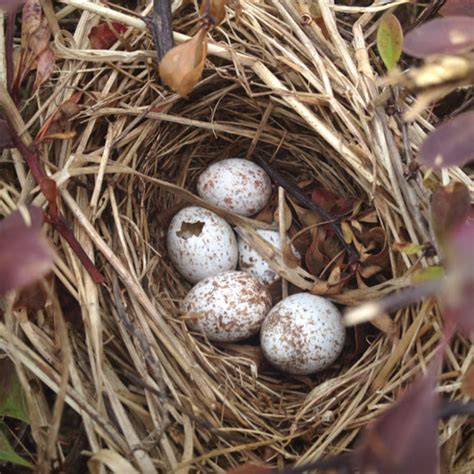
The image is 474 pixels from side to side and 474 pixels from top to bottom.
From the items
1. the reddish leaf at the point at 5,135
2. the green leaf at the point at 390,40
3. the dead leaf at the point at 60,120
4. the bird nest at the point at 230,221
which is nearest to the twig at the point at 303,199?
the bird nest at the point at 230,221

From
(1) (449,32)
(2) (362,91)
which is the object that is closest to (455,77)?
(1) (449,32)

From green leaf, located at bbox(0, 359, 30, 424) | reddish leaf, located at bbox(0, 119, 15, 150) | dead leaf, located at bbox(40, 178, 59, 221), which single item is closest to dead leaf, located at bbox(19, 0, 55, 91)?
reddish leaf, located at bbox(0, 119, 15, 150)

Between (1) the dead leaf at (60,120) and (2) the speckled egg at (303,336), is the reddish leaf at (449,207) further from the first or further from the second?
(1) the dead leaf at (60,120)

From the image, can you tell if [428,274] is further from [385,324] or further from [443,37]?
[443,37]

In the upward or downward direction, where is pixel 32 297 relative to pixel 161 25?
downward

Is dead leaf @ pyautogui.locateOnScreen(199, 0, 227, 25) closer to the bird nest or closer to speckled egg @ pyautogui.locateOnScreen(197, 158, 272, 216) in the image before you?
the bird nest

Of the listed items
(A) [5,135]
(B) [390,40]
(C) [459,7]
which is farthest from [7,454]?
(C) [459,7]
